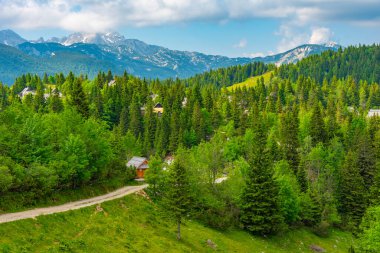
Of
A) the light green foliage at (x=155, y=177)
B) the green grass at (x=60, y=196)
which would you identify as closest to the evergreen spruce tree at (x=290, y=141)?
the light green foliage at (x=155, y=177)

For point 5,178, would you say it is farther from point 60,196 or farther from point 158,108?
point 158,108

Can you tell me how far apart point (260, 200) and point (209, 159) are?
1108 cm

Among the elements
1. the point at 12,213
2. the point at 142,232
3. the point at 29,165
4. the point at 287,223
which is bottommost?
the point at 287,223

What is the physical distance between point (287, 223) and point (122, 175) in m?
29.3

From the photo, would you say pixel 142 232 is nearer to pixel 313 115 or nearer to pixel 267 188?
pixel 267 188

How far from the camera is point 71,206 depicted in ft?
154

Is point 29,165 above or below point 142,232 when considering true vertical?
above

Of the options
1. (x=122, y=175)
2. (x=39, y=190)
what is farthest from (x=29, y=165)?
(x=122, y=175)

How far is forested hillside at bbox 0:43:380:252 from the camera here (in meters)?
47.6

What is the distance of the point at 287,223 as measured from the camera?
2650 inches

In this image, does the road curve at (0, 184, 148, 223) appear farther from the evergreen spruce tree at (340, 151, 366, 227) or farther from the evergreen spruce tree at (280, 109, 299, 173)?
the evergreen spruce tree at (340, 151, 366, 227)

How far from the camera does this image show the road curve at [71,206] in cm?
3862

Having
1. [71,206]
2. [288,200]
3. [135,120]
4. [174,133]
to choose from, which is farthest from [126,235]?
[135,120]

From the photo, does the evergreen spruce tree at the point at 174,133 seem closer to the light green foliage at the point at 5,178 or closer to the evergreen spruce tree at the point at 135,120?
the evergreen spruce tree at the point at 135,120
